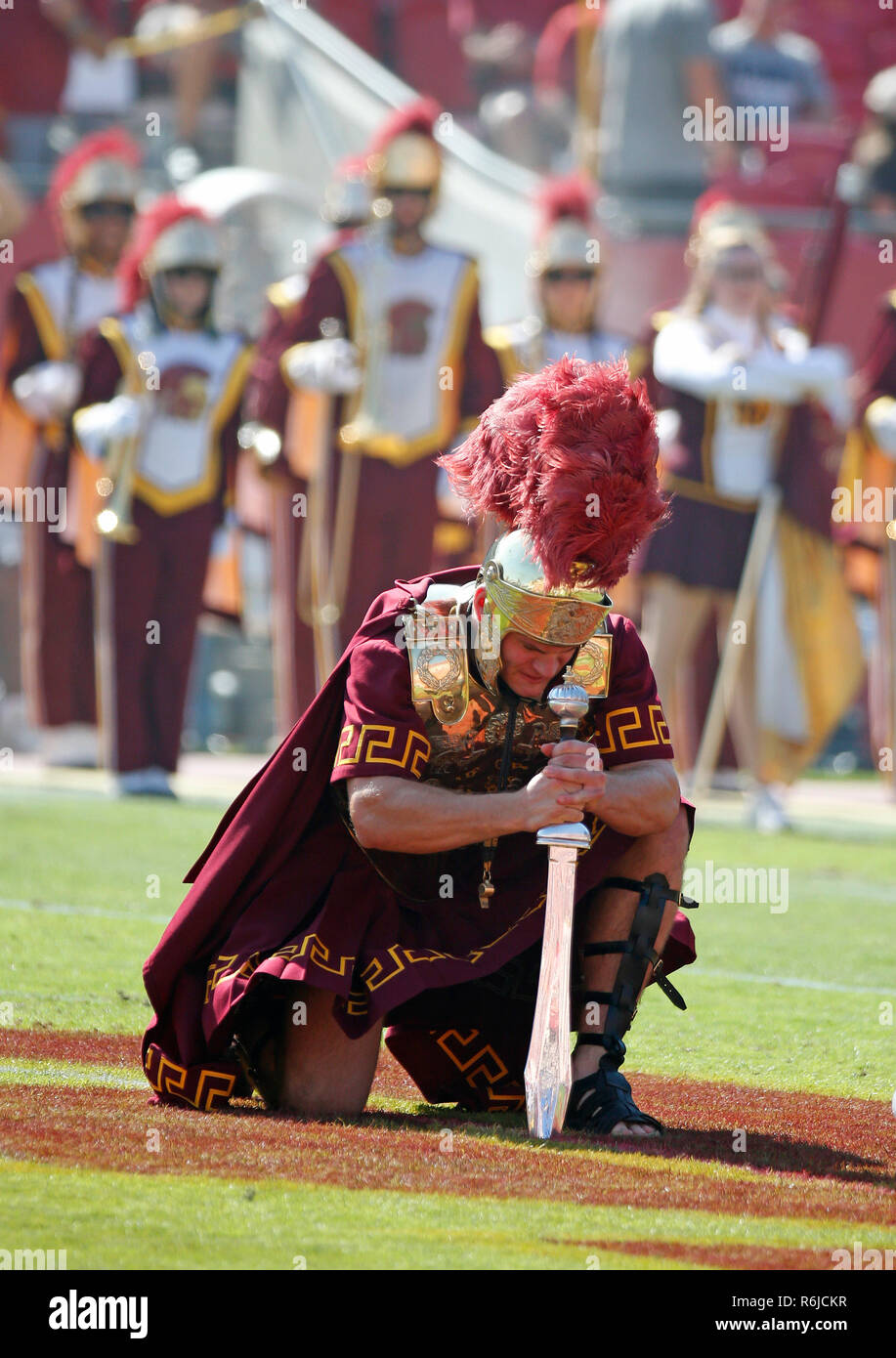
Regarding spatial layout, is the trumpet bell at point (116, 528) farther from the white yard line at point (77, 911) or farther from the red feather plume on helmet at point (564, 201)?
the white yard line at point (77, 911)

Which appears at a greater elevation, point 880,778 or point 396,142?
point 396,142

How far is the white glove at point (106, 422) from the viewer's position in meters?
11.3

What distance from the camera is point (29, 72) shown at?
17.5 meters

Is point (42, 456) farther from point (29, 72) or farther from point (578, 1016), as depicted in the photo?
point (578, 1016)

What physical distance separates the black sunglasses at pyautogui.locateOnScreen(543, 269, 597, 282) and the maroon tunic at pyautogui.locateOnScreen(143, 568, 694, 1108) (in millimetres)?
7358

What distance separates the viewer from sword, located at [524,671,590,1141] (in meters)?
4.02

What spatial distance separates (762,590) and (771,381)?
1.03 meters

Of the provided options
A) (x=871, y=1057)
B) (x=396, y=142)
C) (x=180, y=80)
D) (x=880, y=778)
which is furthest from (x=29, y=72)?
(x=871, y=1057)

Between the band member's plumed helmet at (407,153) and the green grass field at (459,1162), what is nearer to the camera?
the green grass field at (459,1162)

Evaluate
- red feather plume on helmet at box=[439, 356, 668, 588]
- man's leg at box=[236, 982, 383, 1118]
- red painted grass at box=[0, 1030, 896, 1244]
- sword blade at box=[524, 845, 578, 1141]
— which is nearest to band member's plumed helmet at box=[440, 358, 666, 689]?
red feather plume on helmet at box=[439, 356, 668, 588]

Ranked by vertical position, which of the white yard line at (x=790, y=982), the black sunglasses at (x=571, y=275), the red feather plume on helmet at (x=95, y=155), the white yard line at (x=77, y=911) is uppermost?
the red feather plume on helmet at (x=95, y=155)

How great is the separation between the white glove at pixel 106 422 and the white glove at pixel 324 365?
74 centimetres

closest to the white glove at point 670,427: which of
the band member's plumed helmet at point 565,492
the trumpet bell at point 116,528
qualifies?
the trumpet bell at point 116,528

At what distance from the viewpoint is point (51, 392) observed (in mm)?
12133
